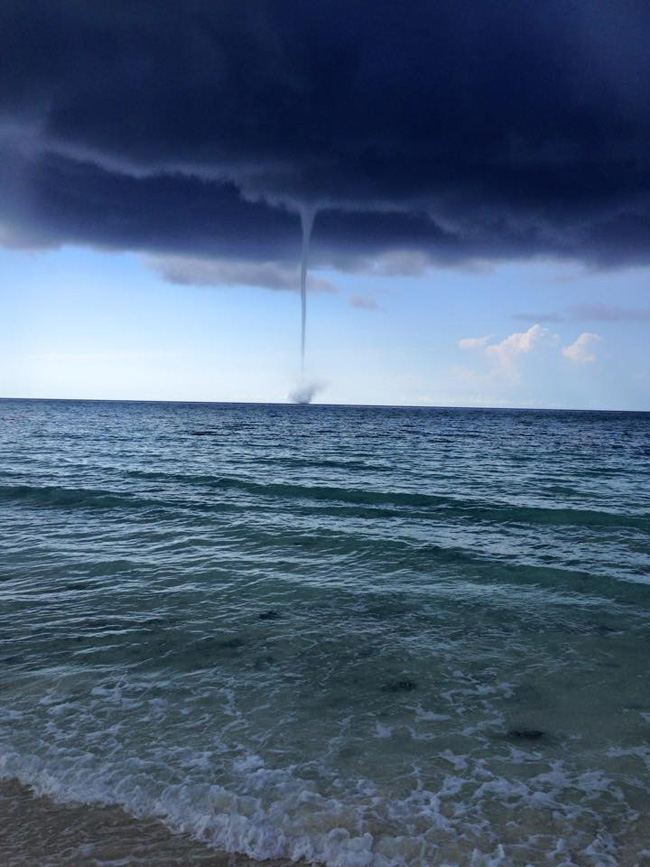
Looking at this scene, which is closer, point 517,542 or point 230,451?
point 517,542

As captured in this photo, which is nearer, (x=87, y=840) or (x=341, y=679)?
(x=87, y=840)

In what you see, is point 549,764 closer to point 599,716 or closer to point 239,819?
point 599,716

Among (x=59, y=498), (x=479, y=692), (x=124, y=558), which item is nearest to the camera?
(x=479, y=692)

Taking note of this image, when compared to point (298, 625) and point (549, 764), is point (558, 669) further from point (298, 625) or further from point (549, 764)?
point (298, 625)

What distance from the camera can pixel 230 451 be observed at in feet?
169

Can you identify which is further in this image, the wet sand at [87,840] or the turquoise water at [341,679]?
the turquoise water at [341,679]

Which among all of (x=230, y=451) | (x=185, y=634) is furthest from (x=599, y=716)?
(x=230, y=451)

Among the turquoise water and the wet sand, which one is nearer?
the wet sand

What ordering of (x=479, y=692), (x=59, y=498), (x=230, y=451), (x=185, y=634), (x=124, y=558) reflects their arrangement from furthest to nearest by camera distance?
(x=230, y=451), (x=59, y=498), (x=124, y=558), (x=185, y=634), (x=479, y=692)

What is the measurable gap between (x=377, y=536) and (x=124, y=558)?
9.07 metres

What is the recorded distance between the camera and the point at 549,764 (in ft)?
23.7

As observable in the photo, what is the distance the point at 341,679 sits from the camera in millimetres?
9500

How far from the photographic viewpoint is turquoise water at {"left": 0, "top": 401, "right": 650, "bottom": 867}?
A: 6262mm

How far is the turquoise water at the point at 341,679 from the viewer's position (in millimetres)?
6262
